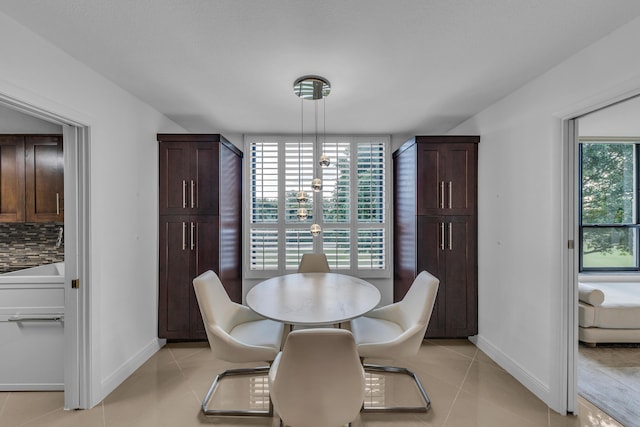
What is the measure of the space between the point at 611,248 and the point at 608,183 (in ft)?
2.95

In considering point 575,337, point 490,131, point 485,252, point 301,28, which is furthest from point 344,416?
point 490,131

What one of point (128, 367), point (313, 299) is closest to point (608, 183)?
point (313, 299)

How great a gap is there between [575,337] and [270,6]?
9.55 ft

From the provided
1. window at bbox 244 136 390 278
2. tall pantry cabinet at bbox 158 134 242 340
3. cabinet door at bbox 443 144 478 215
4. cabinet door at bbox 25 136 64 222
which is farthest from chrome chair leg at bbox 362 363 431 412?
cabinet door at bbox 25 136 64 222

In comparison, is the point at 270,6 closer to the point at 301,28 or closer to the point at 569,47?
the point at 301,28

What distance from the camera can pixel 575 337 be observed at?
2121 millimetres

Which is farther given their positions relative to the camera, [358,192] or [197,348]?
[358,192]

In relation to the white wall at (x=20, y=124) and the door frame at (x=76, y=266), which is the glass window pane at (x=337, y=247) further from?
the white wall at (x=20, y=124)

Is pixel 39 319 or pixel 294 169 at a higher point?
pixel 294 169

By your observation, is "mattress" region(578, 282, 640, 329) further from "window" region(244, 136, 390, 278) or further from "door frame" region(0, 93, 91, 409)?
"door frame" region(0, 93, 91, 409)

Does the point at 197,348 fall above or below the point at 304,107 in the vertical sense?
below

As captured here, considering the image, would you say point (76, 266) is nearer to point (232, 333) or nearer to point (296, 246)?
point (232, 333)

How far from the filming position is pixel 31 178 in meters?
2.62

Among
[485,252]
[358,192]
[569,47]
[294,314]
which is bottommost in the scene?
[294,314]
